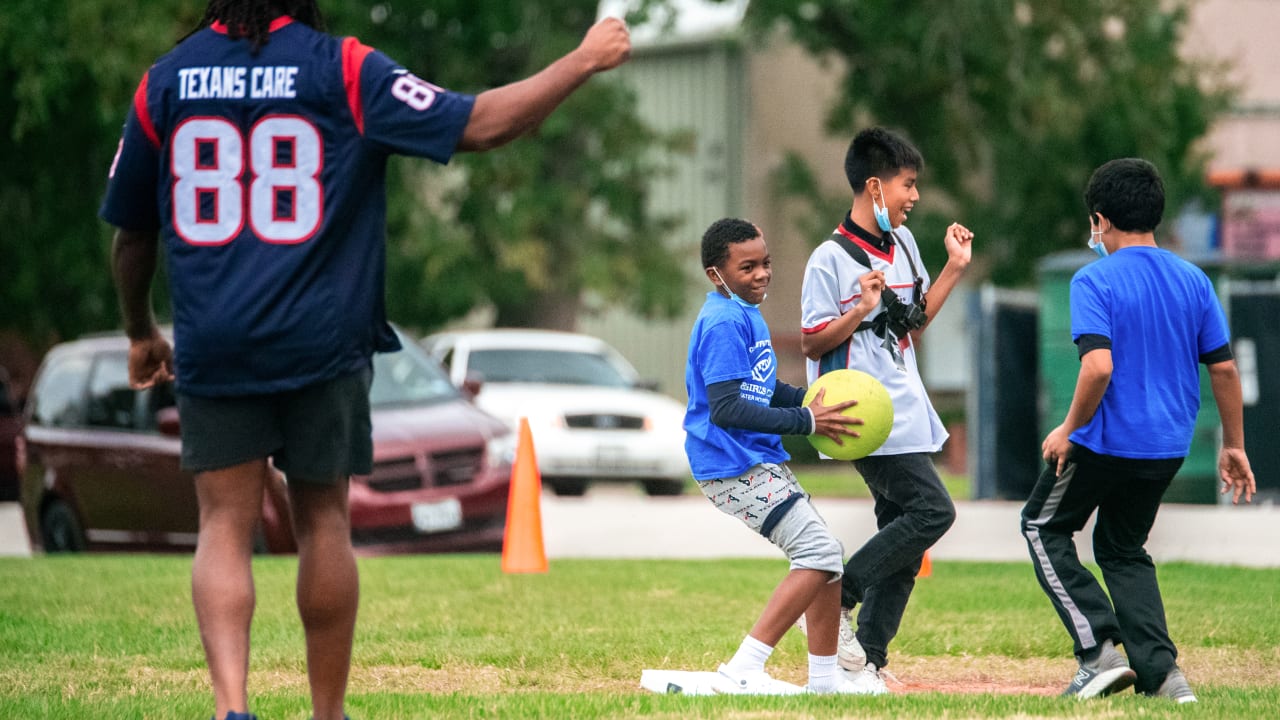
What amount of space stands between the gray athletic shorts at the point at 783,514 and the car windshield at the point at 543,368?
11.9 metres

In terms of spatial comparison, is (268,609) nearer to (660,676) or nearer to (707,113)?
(660,676)

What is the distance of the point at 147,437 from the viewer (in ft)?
38.9

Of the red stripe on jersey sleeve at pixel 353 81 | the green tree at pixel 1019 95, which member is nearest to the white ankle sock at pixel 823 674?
the red stripe on jersey sleeve at pixel 353 81

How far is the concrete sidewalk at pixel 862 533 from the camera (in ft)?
Result: 36.1

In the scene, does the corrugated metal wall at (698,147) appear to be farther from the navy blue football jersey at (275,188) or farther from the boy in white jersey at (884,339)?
the navy blue football jersey at (275,188)

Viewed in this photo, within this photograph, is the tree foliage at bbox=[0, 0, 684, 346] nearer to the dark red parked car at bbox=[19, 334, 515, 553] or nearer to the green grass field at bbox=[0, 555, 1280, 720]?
the dark red parked car at bbox=[19, 334, 515, 553]

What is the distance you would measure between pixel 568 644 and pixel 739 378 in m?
2.01

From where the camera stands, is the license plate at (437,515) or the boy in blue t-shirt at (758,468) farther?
the license plate at (437,515)

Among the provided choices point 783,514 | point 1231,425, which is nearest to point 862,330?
point 783,514

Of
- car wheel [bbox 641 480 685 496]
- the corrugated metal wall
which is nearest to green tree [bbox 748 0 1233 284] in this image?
the corrugated metal wall

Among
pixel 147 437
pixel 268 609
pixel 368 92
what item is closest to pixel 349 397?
pixel 368 92

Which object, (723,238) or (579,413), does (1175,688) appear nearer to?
(723,238)

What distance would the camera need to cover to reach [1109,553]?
5.62m

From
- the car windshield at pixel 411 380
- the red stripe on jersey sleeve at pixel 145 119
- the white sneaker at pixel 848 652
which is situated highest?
the red stripe on jersey sleeve at pixel 145 119
